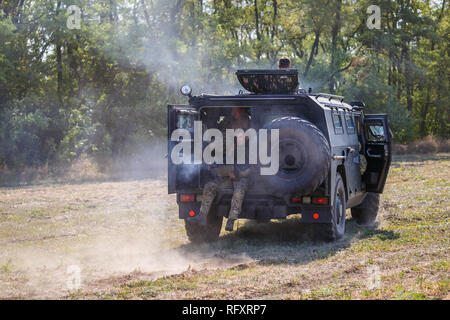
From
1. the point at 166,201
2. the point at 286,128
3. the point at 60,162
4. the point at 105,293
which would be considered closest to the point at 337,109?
the point at 286,128

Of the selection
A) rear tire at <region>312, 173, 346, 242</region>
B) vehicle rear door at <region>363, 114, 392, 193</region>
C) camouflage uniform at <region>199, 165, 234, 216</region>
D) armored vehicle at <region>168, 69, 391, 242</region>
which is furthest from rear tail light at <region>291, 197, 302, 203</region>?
vehicle rear door at <region>363, 114, 392, 193</region>

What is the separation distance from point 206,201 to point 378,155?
3942mm

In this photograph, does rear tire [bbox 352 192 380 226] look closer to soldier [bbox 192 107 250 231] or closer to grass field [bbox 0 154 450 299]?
grass field [bbox 0 154 450 299]

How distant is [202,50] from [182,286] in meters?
22.2

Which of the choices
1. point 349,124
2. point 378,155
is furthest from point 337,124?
point 378,155

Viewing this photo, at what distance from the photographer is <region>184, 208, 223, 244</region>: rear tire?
378 inches

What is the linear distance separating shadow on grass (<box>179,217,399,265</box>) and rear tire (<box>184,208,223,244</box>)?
0.17m

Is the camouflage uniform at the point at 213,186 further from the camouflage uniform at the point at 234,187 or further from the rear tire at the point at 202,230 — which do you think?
the rear tire at the point at 202,230

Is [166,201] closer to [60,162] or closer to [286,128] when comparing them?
[286,128]

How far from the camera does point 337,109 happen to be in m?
9.97

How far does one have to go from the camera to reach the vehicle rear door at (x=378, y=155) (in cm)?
1127

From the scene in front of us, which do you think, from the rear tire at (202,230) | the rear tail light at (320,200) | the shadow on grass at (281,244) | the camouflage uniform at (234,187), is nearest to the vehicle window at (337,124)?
the rear tail light at (320,200)

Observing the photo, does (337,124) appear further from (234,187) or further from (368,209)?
(368,209)

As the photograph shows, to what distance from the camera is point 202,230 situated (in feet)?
31.6
